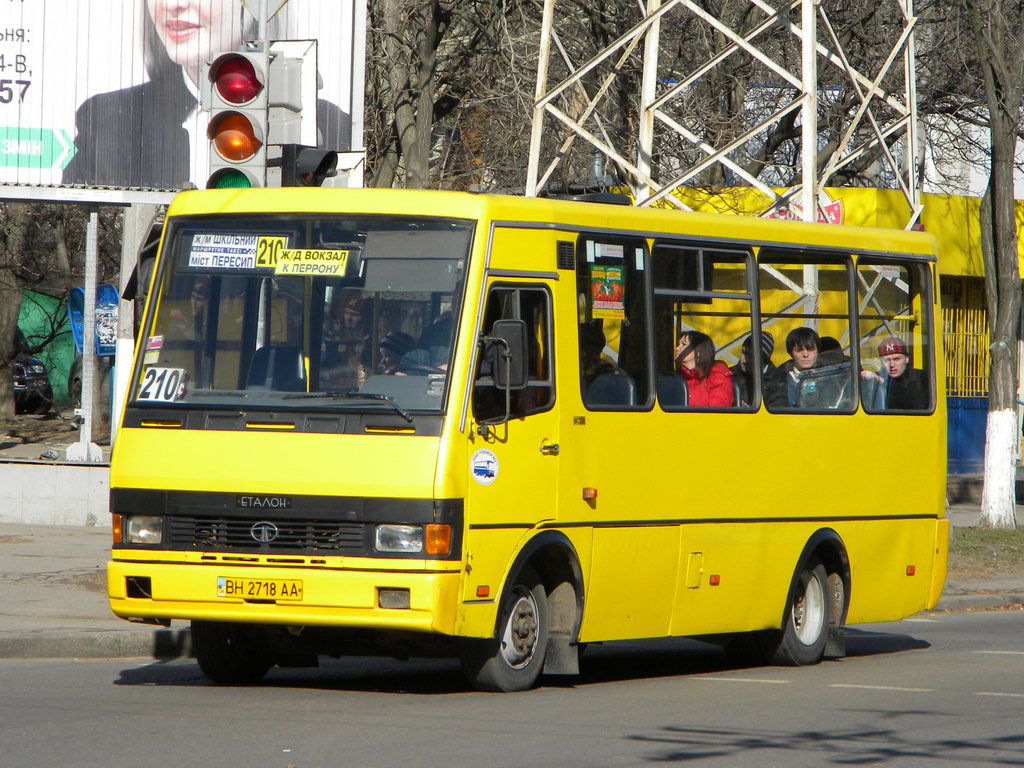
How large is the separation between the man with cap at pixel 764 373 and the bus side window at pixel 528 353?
1858 millimetres

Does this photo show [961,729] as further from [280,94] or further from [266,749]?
[280,94]

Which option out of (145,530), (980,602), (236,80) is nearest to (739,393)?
(236,80)

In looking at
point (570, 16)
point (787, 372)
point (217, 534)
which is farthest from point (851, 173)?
point (217, 534)

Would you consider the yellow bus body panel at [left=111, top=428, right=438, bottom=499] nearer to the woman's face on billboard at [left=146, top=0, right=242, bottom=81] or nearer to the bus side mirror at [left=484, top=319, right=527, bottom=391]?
the bus side mirror at [left=484, top=319, right=527, bottom=391]

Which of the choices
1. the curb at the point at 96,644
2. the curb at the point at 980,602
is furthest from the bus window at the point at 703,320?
the curb at the point at 980,602

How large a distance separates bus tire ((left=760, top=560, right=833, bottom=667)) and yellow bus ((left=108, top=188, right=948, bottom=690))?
344 mm

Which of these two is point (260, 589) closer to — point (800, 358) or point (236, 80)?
point (236, 80)

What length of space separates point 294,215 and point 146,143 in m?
10.3

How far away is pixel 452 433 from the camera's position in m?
8.85

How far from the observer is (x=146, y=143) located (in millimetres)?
19312

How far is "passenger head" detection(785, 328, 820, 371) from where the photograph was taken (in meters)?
11.4

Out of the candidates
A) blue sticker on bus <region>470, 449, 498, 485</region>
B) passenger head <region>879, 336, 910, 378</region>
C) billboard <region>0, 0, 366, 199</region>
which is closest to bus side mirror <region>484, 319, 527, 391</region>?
blue sticker on bus <region>470, 449, 498, 485</region>

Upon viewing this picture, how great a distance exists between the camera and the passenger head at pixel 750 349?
1105cm

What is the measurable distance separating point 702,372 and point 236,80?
3446 millimetres
